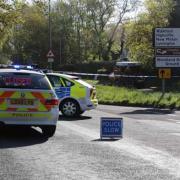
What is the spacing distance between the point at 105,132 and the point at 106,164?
3.55 meters

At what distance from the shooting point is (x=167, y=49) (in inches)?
1079

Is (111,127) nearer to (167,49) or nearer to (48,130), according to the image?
(48,130)

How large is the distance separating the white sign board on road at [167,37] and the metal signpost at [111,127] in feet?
48.0

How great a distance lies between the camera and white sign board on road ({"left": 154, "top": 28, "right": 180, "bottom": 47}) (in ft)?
89.3

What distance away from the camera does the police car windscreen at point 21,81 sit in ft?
41.9

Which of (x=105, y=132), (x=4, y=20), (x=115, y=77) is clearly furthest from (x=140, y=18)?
(x=105, y=132)

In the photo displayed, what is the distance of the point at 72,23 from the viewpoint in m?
81.4

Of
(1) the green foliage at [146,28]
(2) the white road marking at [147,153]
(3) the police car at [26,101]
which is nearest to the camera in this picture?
(2) the white road marking at [147,153]

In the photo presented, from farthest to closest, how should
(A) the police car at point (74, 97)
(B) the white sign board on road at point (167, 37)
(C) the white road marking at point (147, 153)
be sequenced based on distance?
(B) the white sign board on road at point (167, 37) → (A) the police car at point (74, 97) → (C) the white road marking at point (147, 153)

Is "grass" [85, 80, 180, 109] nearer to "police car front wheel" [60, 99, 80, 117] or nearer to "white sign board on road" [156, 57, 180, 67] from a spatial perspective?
"white sign board on road" [156, 57, 180, 67]

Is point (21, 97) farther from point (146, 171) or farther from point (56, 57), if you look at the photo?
point (56, 57)

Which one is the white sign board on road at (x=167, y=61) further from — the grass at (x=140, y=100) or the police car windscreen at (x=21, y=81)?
the police car windscreen at (x=21, y=81)

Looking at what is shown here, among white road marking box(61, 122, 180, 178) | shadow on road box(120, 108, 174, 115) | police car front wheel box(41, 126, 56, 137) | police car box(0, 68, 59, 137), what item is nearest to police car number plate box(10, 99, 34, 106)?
police car box(0, 68, 59, 137)

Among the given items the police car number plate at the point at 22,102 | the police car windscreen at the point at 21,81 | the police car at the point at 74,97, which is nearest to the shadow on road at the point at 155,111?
the police car at the point at 74,97
